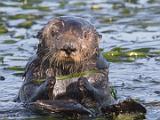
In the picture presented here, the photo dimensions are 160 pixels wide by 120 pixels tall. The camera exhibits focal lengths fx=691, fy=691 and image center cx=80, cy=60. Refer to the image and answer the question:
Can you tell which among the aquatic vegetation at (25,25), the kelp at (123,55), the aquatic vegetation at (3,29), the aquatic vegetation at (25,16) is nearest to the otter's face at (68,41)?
the kelp at (123,55)

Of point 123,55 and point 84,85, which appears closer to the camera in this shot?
point 84,85

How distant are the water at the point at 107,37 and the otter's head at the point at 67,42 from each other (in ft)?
2.10

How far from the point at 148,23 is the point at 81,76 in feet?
19.8

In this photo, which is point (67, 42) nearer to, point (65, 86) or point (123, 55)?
point (65, 86)

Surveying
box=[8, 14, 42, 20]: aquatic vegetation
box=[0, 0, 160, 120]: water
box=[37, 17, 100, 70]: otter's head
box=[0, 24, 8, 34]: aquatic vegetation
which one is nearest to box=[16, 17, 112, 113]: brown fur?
box=[37, 17, 100, 70]: otter's head

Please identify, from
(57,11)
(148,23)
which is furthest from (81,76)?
(57,11)

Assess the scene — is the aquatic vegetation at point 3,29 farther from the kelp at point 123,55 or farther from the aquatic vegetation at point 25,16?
the kelp at point 123,55

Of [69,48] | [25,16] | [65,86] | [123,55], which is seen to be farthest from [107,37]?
[69,48]

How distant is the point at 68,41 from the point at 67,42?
0.07 ft

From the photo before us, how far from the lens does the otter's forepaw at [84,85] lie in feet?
21.5

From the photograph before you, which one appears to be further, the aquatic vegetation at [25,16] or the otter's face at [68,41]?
the aquatic vegetation at [25,16]

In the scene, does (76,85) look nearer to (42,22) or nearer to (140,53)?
(140,53)

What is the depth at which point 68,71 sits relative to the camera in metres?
6.90

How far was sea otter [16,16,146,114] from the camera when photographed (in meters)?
6.55
